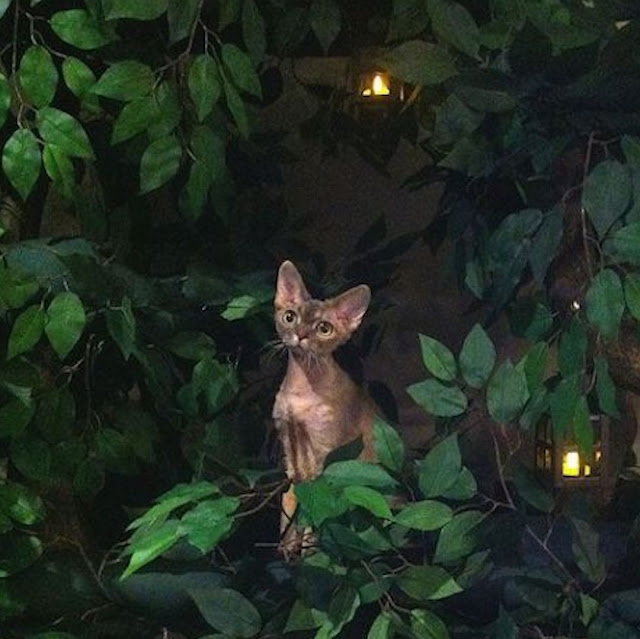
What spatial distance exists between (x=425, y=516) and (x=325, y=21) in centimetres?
50

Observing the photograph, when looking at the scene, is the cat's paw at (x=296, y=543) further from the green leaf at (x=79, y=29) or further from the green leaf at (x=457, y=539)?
the green leaf at (x=79, y=29)

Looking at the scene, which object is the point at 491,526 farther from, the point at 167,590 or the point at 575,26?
the point at 575,26

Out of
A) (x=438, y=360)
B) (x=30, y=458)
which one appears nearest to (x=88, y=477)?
(x=30, y=458)

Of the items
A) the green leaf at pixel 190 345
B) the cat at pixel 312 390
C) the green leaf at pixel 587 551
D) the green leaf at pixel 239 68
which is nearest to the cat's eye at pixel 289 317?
the cat at pixel 312 390

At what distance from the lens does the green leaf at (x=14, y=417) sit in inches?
47.6

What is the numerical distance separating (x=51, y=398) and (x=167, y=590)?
221mm

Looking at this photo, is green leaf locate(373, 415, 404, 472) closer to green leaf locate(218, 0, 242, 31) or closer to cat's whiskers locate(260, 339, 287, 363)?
cat's whiskers locate(260, 339, 287, 363)

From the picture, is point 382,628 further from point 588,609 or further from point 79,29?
point 79,29

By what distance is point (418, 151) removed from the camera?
1.32m

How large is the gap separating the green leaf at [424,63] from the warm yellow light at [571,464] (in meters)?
0.37

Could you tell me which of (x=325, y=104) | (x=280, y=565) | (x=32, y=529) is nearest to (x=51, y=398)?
(x=32, y=529)

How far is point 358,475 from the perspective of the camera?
1097 mm

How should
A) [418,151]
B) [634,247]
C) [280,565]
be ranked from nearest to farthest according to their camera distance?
[634,247]
[280,565]
[418,151]

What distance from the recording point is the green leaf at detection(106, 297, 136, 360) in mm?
1175
